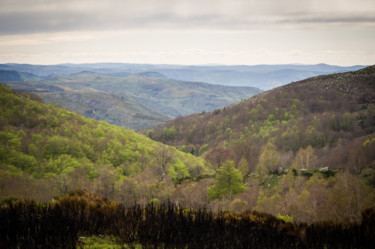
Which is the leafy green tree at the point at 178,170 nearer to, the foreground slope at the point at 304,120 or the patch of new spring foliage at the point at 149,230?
the foreground slope at the point at 304,120

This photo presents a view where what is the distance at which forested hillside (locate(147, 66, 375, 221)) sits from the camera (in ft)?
137

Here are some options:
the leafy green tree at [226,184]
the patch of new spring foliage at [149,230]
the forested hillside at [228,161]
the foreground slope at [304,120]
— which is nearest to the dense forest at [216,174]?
the patch of new spring foliage at [149,230]

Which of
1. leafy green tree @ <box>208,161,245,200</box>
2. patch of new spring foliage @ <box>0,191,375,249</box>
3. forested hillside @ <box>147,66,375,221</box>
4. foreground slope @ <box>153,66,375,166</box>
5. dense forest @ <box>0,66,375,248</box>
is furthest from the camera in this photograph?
foreground slope @ <box>153,66,375,166</box>

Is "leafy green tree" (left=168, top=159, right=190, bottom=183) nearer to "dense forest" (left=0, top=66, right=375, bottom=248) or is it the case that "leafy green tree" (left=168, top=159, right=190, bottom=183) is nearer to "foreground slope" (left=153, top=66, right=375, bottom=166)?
"dense forest" (left=0, top=66, right=375, bottom=248)

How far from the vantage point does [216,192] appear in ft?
177

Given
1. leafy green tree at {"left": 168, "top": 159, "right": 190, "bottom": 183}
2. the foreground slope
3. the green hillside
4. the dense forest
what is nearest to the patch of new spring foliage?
the dense forest

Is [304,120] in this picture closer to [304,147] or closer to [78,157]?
[304,147]

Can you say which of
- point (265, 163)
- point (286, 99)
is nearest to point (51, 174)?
point (265, 163)

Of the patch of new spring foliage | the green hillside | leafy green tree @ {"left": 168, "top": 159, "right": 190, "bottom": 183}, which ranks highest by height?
the patch of new spring foliage

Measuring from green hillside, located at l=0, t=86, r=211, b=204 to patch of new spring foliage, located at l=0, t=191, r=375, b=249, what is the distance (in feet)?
118

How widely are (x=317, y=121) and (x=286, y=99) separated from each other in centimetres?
5175

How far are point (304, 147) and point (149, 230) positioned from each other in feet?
399

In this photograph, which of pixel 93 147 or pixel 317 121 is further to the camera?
pixel 317 121

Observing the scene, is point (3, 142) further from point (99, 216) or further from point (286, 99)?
point (286, 99)
